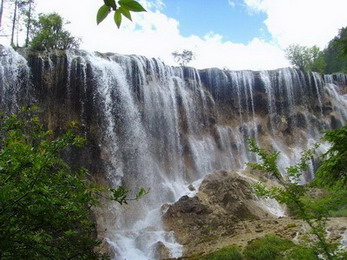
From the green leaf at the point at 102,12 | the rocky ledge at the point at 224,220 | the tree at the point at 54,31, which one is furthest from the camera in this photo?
the tree at the point at 54,31

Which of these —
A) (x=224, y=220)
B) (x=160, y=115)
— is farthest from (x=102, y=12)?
(x=160, y=115)

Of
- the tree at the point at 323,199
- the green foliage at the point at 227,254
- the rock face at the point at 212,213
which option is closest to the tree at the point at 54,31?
the rock face at the point at 212,213

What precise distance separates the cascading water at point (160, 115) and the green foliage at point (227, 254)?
2199 millimetres

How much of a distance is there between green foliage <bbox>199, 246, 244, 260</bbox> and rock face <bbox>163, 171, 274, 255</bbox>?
1264 millimetres

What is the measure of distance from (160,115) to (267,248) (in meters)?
15.4

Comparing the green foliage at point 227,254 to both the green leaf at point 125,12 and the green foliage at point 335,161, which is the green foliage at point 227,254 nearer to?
the green foliage at point 335,161

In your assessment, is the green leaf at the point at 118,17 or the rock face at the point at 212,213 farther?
the rock face at the point at 212,213

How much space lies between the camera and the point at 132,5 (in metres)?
1.29

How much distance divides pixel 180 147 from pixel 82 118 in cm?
756

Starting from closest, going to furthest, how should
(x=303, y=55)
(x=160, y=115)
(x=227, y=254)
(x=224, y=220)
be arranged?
(x=227, y=254) → (x=224, y=220) → (x=160, y=115) → (x=303, y=55)

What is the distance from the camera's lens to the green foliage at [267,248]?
417 inches

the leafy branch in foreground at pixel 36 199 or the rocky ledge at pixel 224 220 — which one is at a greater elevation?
the leafy branch in foreground at pixel 36 199

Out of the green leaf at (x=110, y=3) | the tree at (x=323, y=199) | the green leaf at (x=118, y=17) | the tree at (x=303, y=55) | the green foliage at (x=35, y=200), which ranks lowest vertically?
the tree at (x=323, y=199)

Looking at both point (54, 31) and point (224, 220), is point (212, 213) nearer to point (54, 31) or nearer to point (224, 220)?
point (224, 220)
